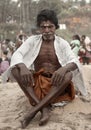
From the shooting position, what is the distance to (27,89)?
472 centimetres

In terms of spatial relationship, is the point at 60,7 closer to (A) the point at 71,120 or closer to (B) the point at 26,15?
(B) the point at 26,15

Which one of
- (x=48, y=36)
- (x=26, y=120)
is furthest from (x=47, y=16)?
(x=26, y=120)

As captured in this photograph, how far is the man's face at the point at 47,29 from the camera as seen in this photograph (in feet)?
17.0

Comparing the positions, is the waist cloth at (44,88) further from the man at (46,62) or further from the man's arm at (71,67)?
the man's arm at (71,67)

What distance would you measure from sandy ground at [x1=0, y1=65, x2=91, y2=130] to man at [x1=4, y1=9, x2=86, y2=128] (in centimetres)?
14

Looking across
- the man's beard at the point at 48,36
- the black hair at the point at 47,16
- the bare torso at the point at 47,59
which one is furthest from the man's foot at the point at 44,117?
the black hair at the point at 47,16

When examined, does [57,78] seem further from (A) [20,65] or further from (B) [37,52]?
(B) [37,52]

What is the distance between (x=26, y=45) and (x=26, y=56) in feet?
0.47

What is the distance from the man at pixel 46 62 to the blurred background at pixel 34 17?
26809mm

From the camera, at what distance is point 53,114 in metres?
5.05

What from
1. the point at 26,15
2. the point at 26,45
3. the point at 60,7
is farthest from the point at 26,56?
the point at 60,7

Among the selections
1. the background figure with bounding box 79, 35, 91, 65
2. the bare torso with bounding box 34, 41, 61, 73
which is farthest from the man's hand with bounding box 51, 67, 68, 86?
the background figure with bounding box 79, 35, 91, 65

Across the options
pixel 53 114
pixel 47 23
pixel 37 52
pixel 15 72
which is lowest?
pixel 53 114

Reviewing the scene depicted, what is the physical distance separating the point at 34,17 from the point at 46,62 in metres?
33.4
